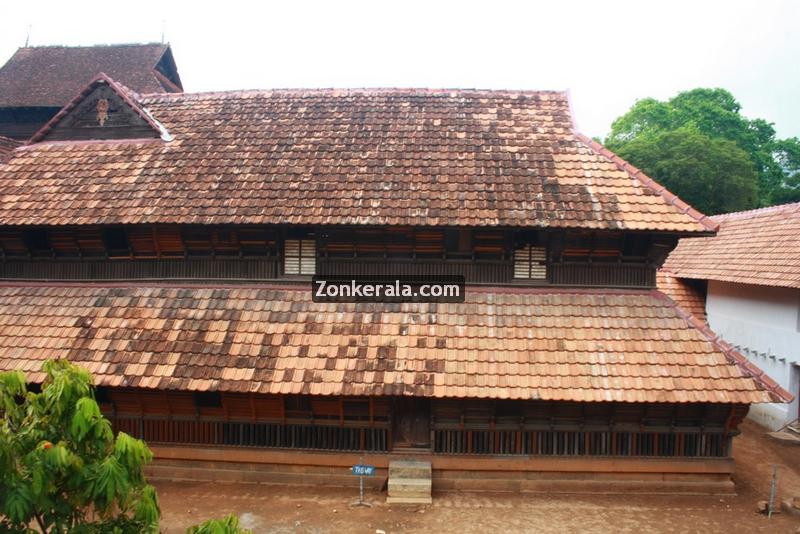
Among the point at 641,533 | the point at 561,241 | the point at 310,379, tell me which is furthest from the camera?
the point at 561,241

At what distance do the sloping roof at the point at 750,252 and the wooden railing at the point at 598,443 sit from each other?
4936mm

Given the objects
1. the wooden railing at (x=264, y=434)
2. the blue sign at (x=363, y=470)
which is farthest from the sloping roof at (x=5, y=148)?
the blue sign at (x=363, y=470)

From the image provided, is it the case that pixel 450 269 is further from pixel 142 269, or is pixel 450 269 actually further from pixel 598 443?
pixel 142 269

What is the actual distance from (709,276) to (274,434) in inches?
473

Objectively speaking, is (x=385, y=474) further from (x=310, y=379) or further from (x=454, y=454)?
(x=310, y=379)

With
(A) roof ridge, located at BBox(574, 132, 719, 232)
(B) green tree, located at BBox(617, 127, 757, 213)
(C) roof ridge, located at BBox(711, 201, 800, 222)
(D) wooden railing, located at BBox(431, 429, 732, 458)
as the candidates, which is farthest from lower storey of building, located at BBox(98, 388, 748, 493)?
(B) green tree, located at BBox(617, 127, 757, 213)

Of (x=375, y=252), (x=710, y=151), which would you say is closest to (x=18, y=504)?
→ (x=375, y=252)

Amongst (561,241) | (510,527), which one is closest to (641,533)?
(510,527)

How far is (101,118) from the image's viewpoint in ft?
34.3

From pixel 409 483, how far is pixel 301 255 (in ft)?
13.5

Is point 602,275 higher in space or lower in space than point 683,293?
higher

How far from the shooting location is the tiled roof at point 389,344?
730 centimetres

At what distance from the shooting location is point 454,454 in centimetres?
797

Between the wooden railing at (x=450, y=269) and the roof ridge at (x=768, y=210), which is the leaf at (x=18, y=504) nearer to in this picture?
the wooden railing at (x=450, y=269)
